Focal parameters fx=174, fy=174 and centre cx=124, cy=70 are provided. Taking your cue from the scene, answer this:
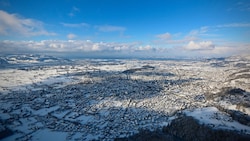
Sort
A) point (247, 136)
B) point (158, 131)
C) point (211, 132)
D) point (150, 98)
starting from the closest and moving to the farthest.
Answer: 1. point (247, 136)
2. point (211, 132)
3. point (158, 131)
4. point (150, 98)

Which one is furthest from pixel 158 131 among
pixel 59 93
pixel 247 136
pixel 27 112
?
pixel 59 93

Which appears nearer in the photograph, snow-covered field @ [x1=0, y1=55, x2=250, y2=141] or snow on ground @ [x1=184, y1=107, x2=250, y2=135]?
snow on ground @ [x1=184, y1=107, x2=250, y2=135]

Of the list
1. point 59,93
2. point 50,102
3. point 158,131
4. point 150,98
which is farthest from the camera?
point 59,93

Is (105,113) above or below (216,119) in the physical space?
below

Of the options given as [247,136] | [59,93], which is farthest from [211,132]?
[59,93]

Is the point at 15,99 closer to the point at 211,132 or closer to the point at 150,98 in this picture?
the point at 150,98

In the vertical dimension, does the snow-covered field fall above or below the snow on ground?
below

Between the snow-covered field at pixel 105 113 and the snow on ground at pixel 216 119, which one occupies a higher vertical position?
the snow on ground at pixel 216 119

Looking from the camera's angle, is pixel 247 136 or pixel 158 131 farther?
pixel 158 131

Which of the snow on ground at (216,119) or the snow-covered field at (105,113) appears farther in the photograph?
the snow-covered field at (105,113)

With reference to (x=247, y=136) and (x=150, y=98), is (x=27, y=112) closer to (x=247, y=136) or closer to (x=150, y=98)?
(x=150, y=98)

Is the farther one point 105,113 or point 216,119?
point 105,113
